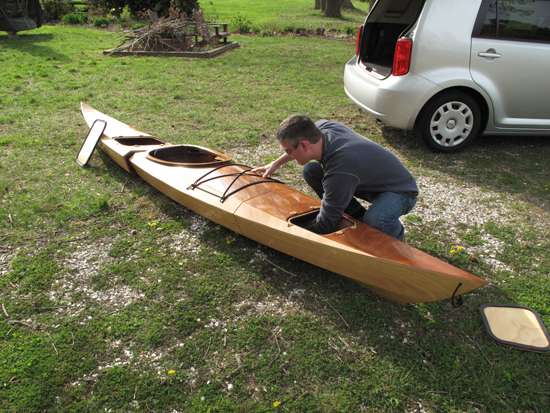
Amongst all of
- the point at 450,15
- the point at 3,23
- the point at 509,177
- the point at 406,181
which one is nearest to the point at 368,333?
the point at 406,181

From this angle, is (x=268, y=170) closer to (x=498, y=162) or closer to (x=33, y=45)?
(x=498, y=162)

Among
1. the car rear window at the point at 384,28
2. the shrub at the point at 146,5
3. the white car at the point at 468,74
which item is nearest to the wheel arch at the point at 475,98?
the white car at the point at 468,74

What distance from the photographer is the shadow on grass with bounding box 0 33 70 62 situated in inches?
448

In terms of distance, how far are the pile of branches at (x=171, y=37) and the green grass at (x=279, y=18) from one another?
4.24m

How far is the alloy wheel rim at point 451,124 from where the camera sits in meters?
5.41

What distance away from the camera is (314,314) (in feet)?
10.3

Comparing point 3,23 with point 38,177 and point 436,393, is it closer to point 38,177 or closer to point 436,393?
point 38,177

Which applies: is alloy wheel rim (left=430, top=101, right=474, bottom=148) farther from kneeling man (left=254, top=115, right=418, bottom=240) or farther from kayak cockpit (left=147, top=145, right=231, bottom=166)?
kayak cockpit (left=147, top=145, right=231, bottom=166)

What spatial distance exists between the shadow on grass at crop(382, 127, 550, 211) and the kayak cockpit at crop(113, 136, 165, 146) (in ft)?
10.7

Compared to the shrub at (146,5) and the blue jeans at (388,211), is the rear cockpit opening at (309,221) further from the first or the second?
the shrub at (146,5)

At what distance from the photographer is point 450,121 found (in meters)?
5.51

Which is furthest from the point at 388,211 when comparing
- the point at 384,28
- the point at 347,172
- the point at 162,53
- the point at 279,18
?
the point at 279,18

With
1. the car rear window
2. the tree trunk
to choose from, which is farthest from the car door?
the tree trunk

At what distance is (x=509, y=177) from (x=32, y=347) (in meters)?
5.20
